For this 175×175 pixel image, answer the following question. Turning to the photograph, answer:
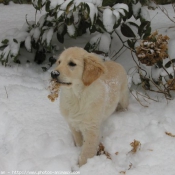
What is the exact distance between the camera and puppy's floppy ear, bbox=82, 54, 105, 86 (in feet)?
7.18

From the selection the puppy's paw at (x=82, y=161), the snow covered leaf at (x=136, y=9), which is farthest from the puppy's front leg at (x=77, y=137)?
the snow covered leaf at (x=136, y=9)

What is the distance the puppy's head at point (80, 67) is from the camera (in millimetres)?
2182

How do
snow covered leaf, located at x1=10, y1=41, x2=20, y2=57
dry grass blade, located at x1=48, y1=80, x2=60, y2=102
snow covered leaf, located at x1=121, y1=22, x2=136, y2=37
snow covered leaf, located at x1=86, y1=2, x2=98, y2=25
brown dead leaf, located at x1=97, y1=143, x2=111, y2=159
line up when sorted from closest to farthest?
1. dry grass blade, located at x1=48, y1=80, x2=60, y2=102
2. brown dead leaf, located at x1=97, y1=143, x2=111, y2=159
3. snow covered leaf, located at x1=86, y1=2, x2=98, y2=25
4. snow covered leaf, located at x1=121, y1=22, x2=136, y2=37
5. snow covered leaf, located at x1=10, y1=41, x2=20, y2=57

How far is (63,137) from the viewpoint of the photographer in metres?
2.59

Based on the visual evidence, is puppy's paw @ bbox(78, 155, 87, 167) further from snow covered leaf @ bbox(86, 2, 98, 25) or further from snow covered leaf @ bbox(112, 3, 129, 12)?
snow covered leaf @ bbox(112, 3, 129, 12)

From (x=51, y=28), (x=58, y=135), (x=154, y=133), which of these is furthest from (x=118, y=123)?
(x=51, y=28)

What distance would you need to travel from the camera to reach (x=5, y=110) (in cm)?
286

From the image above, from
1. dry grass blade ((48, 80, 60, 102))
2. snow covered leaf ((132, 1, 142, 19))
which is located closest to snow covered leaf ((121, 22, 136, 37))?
snow covered leaf ((132, 1, 142, 19))

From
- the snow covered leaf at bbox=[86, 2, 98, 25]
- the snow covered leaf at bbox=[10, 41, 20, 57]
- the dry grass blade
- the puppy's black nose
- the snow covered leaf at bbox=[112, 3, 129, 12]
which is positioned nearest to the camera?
the puppy's black nose

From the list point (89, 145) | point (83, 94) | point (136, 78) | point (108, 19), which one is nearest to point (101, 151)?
point (89, 145)

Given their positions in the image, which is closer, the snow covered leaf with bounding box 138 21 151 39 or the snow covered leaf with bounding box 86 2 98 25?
the snow covered leaf with bounding box 86 2 98 25

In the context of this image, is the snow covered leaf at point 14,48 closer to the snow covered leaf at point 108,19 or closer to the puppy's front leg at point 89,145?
the snow covered leaf at point 108,19

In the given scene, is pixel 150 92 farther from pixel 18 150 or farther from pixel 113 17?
pixel 18 150

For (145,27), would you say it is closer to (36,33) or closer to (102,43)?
(102,43)
